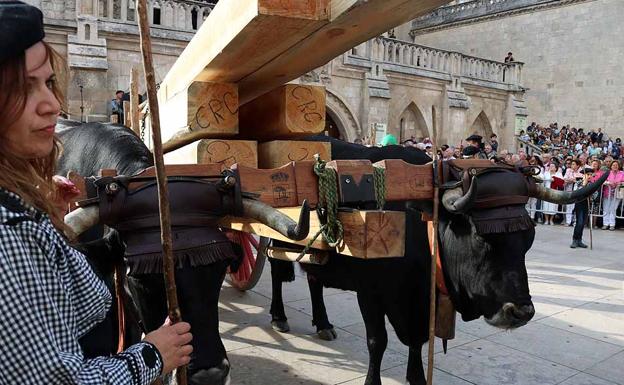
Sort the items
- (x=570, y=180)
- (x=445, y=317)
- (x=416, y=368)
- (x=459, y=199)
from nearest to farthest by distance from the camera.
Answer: (x=459, y=199) < (x=445, y=317) < (x=416, y=368) < (x=570, y=180)

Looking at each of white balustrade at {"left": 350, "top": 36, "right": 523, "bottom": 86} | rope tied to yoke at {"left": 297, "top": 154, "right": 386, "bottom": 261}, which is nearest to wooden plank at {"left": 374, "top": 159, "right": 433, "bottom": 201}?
rope tied to yoke at {"left": 297, "top": 154, "right": 386, "bottom": 261}

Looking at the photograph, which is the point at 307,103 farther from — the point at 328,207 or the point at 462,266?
the point at 462,266

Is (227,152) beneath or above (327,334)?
above

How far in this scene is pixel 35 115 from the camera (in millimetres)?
1198

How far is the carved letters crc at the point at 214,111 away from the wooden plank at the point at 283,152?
343 millimetres

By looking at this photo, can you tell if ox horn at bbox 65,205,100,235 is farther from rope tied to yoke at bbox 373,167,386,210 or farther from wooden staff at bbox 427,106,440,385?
wooden staff at bbox 427,106,440,385

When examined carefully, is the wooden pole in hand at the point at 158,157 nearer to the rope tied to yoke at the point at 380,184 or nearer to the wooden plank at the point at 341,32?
the wooden plank at the point at 341,32

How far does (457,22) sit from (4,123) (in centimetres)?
3736

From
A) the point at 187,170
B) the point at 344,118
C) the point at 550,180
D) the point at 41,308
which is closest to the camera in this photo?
the point at 41,308

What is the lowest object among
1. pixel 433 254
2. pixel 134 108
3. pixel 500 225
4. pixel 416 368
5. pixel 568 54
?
pixel 416 368

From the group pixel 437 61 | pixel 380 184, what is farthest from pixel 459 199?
pixel 437 61

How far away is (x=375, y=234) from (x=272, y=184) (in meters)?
0.57

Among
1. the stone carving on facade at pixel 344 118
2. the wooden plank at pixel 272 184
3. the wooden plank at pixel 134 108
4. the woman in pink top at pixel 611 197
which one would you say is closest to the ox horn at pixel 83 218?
the wooden plank at pixel 272 184

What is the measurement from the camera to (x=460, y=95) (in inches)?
880
